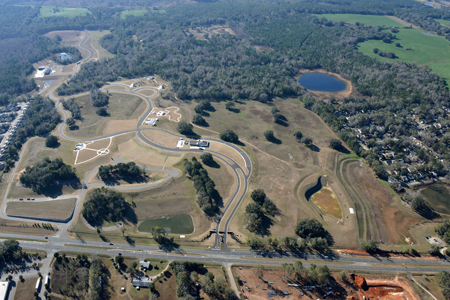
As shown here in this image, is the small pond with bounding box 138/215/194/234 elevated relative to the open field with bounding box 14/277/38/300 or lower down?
elevated

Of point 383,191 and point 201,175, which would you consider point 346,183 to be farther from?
point 201,175

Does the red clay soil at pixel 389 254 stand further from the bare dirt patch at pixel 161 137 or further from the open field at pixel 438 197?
the bare dirt patch at pixel 161 137

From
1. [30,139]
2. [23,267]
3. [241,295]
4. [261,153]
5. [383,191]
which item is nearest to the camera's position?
[241,295]

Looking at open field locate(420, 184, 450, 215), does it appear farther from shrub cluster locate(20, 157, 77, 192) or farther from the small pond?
shrub cluster locate(20, 157, 77, 192)

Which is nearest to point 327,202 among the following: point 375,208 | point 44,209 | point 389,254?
point 375,208

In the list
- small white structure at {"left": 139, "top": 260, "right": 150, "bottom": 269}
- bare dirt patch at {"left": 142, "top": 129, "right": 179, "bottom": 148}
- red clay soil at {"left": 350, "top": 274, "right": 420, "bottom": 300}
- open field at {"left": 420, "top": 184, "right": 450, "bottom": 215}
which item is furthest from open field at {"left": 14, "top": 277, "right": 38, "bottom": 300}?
open field at {"left": 420, "top": 184, "right": 450, "bottom": 215}

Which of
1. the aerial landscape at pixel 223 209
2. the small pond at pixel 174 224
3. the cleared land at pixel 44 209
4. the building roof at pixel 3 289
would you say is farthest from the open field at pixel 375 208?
the building roof at pixel 3 289

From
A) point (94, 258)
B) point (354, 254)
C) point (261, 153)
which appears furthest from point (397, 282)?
point (94, 258)
